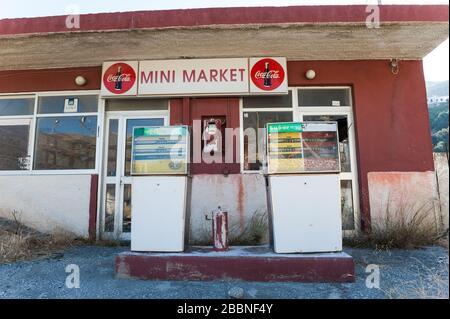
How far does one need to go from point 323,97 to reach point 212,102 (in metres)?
2.05

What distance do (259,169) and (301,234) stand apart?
2.35m

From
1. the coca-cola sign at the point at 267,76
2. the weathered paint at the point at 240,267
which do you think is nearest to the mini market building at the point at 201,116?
the coca-cola sign at the point at 267,76

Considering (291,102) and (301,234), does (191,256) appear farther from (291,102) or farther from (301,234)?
(291,102)

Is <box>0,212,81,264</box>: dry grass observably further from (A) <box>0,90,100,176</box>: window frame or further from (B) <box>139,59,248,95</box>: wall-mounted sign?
(B) <box>139,59,248,95</box>: wall-mounted sign

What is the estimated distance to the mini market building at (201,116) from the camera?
18.2 feet

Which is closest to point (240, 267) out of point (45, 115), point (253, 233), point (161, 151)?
point (161, 151)

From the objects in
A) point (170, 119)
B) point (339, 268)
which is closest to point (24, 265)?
point (170, 119)

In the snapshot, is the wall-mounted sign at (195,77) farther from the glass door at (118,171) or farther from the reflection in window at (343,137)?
the reflection in window at (343,137)

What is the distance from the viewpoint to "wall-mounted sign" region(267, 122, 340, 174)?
3781mm

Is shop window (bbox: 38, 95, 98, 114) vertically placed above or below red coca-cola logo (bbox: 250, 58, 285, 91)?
below

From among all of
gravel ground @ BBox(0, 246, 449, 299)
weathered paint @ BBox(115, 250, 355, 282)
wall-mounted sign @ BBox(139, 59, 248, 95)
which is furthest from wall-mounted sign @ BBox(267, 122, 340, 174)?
wall-mounted sign @ BBox(139, 59, 248, 95)

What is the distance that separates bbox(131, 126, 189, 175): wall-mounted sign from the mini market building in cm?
185

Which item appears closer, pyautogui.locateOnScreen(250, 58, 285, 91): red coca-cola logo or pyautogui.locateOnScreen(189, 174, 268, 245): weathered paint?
pyautogui.locateOnScreen(189, 174, 268, 245): weathered paint

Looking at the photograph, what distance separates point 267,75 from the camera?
595 centimetres
